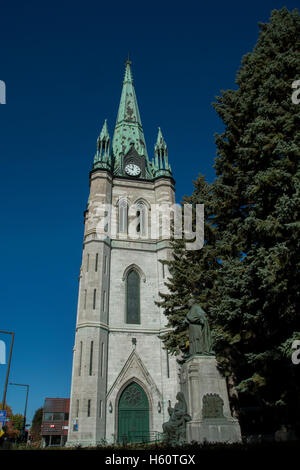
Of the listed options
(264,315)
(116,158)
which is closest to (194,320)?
(264,315)

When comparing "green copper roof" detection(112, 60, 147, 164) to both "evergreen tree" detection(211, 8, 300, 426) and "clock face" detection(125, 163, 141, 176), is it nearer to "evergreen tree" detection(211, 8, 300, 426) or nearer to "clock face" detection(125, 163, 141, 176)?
"clock face" detection(125, 163, 141, 176)

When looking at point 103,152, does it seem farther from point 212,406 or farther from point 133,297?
point 212,406

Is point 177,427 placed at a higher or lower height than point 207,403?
lower

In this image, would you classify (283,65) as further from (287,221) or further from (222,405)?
(222,405)

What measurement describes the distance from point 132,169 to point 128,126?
26.1 feet

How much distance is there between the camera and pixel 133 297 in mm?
29797

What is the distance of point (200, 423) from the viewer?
32.7 feet

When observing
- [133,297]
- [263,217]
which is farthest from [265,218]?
[133,297]

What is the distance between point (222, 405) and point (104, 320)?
57.4 ft

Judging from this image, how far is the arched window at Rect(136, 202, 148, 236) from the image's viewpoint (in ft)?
109

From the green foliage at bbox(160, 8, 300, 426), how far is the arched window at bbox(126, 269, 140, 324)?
13630mm

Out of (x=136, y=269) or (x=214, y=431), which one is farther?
(x=136, y=269)

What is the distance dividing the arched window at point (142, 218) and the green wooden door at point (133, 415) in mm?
13135
